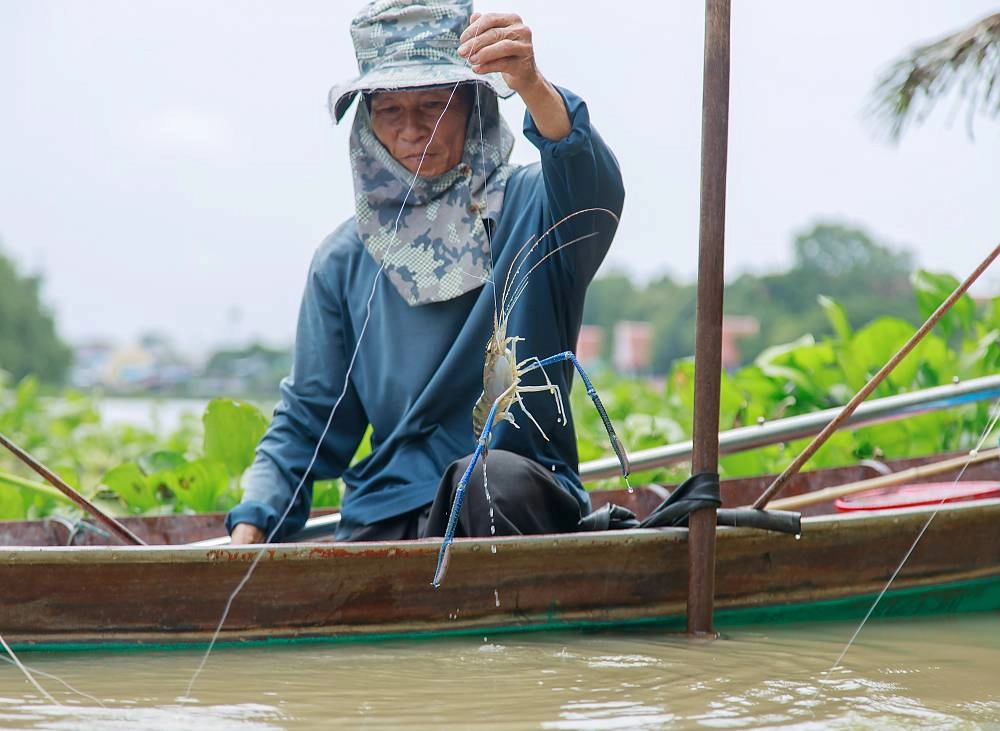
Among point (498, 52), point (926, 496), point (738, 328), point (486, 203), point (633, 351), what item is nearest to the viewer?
point (498, 52)

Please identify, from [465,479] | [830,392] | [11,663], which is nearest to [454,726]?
[465,479]

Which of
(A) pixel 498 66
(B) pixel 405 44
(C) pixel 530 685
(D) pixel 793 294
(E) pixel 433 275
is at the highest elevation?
(D) pixel 793 294

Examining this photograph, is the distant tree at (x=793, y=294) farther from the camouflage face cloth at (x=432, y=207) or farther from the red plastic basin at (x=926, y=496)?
the camouflage face cloth at (x=432, y=207)

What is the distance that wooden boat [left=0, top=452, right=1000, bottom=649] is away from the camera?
224 cm

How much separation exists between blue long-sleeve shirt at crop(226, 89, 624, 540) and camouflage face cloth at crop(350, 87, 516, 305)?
0.05 metres

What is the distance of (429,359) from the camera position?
2758 millimetres

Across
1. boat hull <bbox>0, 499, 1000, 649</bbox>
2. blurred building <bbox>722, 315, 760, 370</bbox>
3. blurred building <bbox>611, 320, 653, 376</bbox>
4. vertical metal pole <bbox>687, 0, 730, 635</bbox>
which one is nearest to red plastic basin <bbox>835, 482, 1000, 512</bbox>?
boat hull <bbox>0, 499, 1000, 649</bbox>

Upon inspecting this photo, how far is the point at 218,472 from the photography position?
3.82 metres

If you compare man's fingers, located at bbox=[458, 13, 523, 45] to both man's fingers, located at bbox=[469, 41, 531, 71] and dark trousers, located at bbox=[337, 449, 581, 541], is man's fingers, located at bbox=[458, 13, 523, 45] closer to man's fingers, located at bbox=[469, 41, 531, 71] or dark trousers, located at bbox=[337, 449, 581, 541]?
man's fingers, located at bbox=[469, 41, 531, 71]

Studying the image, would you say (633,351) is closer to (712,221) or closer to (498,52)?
(712,221)

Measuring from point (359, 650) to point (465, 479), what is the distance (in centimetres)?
46

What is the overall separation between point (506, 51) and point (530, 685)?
3.94 feet

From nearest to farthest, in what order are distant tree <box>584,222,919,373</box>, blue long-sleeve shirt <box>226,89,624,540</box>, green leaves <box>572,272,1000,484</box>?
blue long-sleeve shirt <box>226,89,624,540</box>
green leaves <box>572,272,1000,484</box>
distant tree <box>584,222,919,373</box>

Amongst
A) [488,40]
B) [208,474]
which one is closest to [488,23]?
[488,40]
